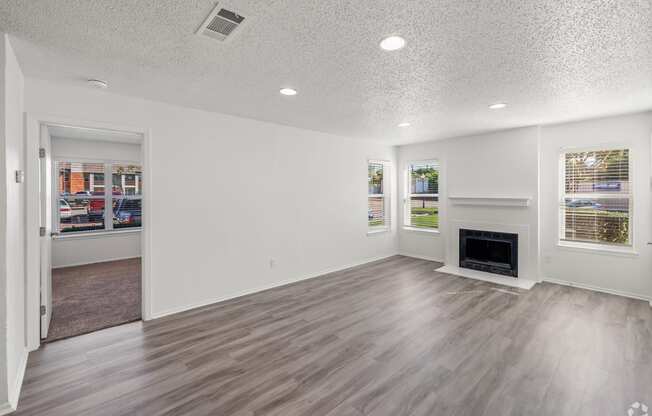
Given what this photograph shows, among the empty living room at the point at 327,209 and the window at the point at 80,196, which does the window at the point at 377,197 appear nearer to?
the empty living room at the point at 327,209

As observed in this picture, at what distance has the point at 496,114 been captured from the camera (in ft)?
13.0

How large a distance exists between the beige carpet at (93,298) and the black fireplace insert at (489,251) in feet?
17.2

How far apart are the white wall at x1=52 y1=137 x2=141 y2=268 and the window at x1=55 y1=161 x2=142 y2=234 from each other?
0.67 feet

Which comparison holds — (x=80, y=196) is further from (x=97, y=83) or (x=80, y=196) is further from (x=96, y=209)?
(x=97, y=83)

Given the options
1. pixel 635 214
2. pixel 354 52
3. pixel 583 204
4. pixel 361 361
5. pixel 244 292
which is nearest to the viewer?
pixel 354 52

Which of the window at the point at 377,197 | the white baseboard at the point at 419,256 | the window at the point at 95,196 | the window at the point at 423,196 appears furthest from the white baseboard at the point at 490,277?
the window at the point at 95,196

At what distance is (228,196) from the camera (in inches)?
159

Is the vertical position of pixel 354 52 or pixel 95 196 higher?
pixel 354 52

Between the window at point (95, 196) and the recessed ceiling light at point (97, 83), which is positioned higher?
the recessed ceiling light at point (97, 83)

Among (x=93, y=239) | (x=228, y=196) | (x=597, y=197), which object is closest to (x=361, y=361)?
(x=228, y=196)

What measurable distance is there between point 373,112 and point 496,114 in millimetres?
1670

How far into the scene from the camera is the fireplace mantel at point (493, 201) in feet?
15.7

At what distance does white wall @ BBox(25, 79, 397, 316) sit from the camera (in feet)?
Result: 11.2

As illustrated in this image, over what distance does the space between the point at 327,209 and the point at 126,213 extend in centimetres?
498
